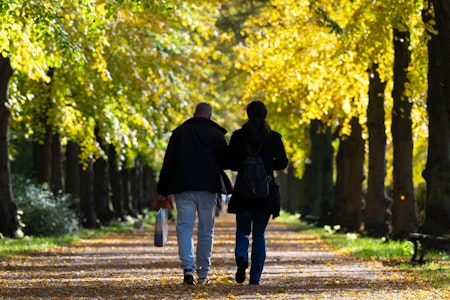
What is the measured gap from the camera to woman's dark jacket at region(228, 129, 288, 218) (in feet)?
46.6

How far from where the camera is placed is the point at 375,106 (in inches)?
1169

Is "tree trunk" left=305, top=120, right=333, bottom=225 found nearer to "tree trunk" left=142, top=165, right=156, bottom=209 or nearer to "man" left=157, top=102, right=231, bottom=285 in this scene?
"tree trunk" left=142, top=165, right=156, bottom=209

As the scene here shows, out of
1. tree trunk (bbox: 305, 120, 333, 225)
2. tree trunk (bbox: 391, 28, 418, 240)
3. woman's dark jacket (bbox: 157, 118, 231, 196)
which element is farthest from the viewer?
tree trunk (bbox: 305, 120, 333, 225)

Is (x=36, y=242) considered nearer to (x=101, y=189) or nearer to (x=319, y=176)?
(x=101, y=189)

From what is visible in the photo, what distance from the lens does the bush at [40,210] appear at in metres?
29.7

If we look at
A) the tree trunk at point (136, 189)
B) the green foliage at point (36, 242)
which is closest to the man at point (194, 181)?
the green foliage at point (36, 242)

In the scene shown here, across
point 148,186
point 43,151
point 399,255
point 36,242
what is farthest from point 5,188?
point 148,186

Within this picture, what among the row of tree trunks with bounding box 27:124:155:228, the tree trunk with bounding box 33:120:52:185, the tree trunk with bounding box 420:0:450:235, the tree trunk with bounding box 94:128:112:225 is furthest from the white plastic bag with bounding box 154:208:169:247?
the tree trunk with bounding box 94:128:112:225

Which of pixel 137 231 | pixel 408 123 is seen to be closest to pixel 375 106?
pixel 408 123

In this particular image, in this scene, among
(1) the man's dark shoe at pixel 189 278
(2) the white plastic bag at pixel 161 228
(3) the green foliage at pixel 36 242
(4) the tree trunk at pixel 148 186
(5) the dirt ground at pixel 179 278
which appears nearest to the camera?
(5) the dirt ground at pixel 179 278

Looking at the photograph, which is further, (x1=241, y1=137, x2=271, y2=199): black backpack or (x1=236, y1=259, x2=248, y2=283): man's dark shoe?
(x1=236, y1=259, x2=248, y2=283): man's dark shoe

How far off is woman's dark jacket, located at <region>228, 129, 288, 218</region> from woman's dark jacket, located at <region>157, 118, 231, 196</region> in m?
0.21

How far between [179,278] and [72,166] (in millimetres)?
19961

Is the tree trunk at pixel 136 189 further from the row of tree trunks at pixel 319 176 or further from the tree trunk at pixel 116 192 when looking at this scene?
the row of tree trunks at pixel 319 176
